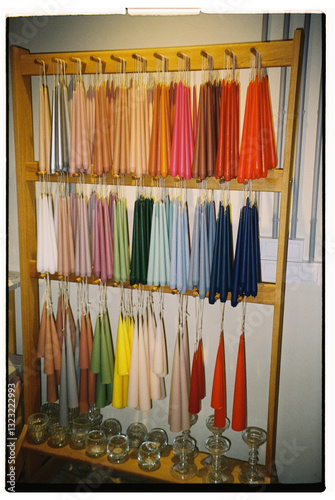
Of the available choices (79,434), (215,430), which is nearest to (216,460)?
(215,430)

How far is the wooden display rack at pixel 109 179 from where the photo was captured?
Result: 151 centimetres

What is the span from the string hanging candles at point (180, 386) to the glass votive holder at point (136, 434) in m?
0.24

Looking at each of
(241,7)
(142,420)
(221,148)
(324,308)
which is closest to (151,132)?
(221,148)

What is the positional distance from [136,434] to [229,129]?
1437 mm

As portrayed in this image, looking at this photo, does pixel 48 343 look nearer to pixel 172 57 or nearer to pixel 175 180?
pixel 175 180

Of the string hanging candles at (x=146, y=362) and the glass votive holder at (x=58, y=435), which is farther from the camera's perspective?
the glass votive holder at (x=58, y=435)

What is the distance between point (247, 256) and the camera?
1571 millimetres

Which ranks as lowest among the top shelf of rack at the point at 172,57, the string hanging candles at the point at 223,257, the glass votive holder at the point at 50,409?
the glass votive holder at the point at 50,409

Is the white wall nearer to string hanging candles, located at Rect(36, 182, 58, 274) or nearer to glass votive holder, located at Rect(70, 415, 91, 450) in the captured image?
string hanging candles, located at Rect(36, 182, 58, 274)

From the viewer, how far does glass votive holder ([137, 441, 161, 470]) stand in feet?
6.04

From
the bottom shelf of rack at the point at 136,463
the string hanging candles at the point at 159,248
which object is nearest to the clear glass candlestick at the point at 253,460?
the bottom shelf of rack at the point at 136,463

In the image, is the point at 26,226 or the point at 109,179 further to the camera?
the point at 26,226

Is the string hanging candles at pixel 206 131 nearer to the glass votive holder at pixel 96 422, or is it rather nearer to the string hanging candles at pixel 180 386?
the string hanging candles at pixel 180 386

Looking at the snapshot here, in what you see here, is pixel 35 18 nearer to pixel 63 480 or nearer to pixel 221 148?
pixel 221 148
